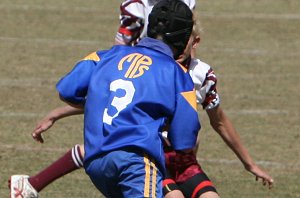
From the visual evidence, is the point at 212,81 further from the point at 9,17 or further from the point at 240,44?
the point at 9,17

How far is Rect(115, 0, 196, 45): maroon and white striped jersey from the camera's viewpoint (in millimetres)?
8336

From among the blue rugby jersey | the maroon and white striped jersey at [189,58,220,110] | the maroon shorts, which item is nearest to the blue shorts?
the blue rugby jersey

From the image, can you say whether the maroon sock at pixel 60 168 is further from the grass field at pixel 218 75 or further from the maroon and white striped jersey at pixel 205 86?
the maroon and white striped jersey at pixel 205 86

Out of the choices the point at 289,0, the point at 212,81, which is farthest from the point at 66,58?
the point at 212,81

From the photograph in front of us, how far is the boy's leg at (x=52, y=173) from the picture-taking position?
27.2 ft

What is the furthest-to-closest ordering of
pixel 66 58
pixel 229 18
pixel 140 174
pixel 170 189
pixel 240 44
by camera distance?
1. pixel 229 18
2. pixel 240 44
3. pixel 66 58
4. pixel 170 189
5. pixel 140 174

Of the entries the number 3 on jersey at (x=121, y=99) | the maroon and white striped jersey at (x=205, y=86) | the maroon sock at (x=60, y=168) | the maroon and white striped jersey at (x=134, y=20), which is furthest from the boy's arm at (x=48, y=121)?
the number 3 on jersey at (x=121, y=99)

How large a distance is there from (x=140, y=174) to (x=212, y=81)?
181 centimetres

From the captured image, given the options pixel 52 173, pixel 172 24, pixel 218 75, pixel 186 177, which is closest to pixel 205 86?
pixel 186 177

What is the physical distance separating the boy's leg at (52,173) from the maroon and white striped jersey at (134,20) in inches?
34.5

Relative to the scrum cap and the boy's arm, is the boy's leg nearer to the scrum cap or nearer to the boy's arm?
the boy's arm

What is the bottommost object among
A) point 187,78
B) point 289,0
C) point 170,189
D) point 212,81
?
point 289,0

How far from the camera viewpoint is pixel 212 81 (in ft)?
24.4

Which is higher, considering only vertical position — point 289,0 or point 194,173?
point 194,173
